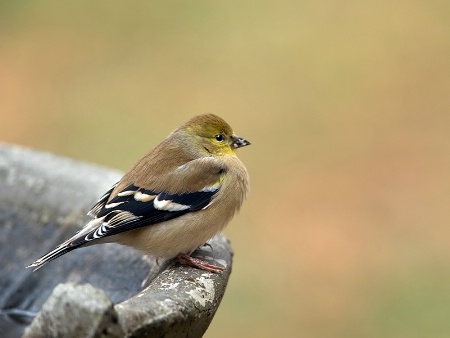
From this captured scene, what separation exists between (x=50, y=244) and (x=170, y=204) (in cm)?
65

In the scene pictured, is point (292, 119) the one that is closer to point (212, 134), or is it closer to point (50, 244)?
point (212, 134)

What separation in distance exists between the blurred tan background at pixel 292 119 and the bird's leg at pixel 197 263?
14.1 ft

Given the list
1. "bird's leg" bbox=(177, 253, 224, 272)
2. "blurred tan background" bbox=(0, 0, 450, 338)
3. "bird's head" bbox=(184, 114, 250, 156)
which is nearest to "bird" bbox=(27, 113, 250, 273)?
"bird's leg" bbox=(177, 253, 224, 272)

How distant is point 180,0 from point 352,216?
20.9 ft

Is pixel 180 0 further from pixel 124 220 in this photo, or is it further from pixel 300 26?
pixel 124 220

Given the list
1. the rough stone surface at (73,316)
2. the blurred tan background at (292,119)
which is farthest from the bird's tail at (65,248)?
the blurred tan background at (292,119)

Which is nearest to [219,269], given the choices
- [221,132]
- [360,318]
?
[221,132]

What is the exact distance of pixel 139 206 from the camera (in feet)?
13.7

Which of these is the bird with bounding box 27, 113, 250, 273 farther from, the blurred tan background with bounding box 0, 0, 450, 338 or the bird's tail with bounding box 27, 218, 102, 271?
the blurred tan background with bounding box 0, 0, 450, 338

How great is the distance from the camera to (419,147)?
10648mm

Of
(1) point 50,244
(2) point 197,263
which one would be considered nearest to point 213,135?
(1) point 50,244

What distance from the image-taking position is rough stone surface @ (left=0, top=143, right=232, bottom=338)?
4219 mm

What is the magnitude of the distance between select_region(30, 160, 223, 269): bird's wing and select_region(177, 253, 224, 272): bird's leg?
0.84ft

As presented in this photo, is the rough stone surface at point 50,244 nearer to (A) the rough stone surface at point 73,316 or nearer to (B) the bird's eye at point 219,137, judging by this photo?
(B) the bird's eye at point 219,137
